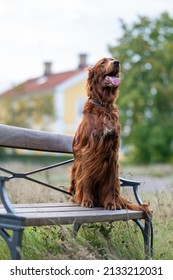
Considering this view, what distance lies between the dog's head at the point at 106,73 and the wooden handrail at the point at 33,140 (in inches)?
28.5

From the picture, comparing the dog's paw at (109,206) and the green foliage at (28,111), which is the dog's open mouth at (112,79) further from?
the green foliage at (28,111)

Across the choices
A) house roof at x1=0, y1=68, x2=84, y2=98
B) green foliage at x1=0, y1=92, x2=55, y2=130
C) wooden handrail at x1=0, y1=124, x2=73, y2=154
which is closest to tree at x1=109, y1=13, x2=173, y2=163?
green foliage at x1=0, y1=92, x2=55, y2=130

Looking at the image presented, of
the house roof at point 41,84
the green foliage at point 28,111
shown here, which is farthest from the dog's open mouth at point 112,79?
the house roof at point 41,84

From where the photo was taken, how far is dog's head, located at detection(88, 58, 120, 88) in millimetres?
5535

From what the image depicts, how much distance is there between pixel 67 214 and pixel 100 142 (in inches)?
28.7

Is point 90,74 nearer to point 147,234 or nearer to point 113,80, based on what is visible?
point 113,80

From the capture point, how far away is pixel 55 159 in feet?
107

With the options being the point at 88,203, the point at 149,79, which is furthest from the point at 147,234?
the point at 149,79

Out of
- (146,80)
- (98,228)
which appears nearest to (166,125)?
(146,80)

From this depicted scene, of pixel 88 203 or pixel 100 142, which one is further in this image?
pixel 88 203

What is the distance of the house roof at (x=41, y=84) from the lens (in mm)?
43425

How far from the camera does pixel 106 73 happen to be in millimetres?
5574
